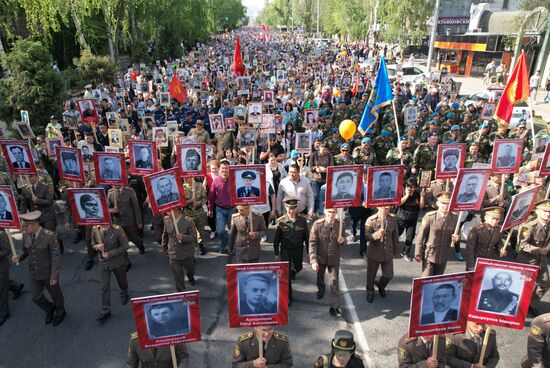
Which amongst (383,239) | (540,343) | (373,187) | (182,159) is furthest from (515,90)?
(182,159)

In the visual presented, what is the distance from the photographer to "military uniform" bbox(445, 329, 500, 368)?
4164 mm

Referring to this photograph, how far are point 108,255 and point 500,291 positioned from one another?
16.8 ft

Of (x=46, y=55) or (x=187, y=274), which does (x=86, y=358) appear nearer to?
(x=187, y=274)

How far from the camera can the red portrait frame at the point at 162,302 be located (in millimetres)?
3737

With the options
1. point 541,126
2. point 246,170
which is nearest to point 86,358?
point 246,170

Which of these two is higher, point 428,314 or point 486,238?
point 428,314

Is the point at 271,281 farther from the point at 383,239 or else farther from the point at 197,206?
the point at 197,206

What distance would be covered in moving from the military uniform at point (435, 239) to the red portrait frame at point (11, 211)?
6115mm

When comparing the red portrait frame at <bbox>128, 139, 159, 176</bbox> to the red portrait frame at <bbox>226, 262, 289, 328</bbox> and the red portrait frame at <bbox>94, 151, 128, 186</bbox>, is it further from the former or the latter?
the red portrait frame at <bbox>226, 262, 289, 328</bbox>

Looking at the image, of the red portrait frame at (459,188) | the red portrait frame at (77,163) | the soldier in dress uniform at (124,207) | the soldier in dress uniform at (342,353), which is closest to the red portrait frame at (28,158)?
the red portrait frame at (77,163)

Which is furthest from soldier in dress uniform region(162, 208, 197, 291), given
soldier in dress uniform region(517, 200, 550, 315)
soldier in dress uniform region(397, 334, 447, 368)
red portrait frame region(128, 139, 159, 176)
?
soldier in dress uniform region(517, 200, 550, 315)

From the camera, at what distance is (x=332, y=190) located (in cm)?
629

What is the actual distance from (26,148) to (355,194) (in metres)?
6.38

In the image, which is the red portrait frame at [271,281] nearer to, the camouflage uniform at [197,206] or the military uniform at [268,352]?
the military uniform at [268,352]
